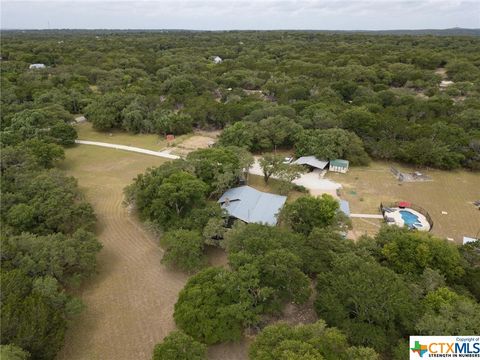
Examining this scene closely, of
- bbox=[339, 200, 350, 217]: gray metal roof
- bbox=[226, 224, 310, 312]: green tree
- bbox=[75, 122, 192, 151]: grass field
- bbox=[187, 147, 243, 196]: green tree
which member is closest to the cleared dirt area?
bbox=[75, 122, 192, 151]: grass field

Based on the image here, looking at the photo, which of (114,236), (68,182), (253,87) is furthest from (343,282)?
(253,87)

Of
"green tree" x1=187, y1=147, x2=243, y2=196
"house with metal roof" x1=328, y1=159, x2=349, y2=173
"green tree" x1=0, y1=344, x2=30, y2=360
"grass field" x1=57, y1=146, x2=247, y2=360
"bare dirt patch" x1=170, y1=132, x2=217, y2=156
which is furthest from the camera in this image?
"bare dirt patch" x1=170, y1=132, x2=217, y2=156

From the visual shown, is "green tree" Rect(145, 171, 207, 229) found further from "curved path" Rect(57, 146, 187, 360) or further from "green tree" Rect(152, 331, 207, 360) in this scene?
"green tree" Rect(152, 331, 207, 360)

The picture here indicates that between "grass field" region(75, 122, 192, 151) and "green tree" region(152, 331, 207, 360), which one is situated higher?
"green tree" region(152, 331, 207, 360)

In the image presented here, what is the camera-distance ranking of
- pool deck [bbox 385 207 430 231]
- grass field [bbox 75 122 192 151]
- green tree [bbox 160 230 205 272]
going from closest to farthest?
green tree [bbox 160 230 205 272] < pool deck [bbox 385 207 430 231] < grass field [bbox 75 122 192 151]

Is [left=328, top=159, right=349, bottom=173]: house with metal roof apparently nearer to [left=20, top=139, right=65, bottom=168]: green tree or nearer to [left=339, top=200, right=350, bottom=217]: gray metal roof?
[left=339, top=200, right=350, bottom=217]: gray metal roof

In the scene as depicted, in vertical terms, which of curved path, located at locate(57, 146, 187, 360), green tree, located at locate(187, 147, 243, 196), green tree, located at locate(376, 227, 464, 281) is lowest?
curved path, located at locate(57, 146, 187, 360)

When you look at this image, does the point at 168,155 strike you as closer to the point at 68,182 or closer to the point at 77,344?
the point at 68,182

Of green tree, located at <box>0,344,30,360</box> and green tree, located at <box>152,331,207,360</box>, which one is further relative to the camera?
green tree, located at <box>152,331,207,360</box>
